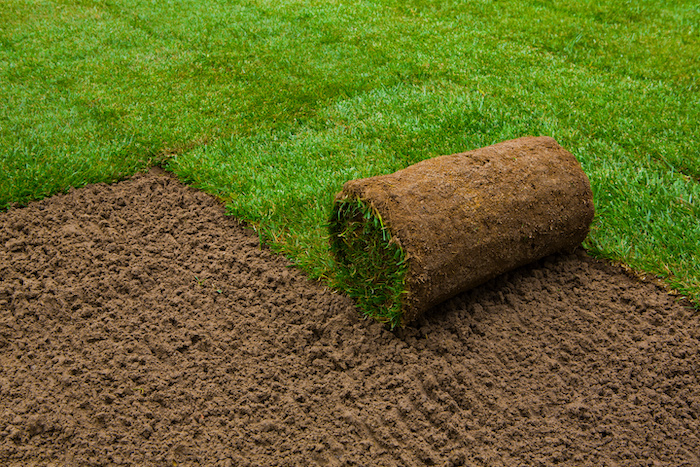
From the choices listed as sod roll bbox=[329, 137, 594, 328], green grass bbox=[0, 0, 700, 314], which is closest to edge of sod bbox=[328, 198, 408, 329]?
sod roll bbox=[329, 137, 594, 328]

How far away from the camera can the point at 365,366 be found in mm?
2965

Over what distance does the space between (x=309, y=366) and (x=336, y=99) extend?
341cm

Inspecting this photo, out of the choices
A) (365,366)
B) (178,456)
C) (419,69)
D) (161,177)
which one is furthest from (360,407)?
(419,69)

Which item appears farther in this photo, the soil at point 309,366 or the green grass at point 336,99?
the green grass at point 336,99

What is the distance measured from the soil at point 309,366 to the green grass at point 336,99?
439mm

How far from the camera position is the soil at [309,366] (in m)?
2.61

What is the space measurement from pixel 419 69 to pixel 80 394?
187 inches

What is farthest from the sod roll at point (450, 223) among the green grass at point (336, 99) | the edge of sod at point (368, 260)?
the green grass at point (336, 99)

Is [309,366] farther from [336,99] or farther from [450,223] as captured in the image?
[336,99]

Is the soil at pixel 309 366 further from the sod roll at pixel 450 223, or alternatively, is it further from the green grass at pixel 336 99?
the green grass at pixel 336 99

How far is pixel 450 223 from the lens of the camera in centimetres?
303

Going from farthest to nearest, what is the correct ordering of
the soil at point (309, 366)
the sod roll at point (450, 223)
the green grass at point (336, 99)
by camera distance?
the green grass at point (336, 99), the sod roll at point (450, 223), the soil at point (309, 366)

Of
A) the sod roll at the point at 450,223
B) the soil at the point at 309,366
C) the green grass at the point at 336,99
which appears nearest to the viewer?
the soil at the point at 309,366

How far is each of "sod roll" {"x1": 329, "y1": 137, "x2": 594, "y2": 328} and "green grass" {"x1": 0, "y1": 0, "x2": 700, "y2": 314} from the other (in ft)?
1.29
